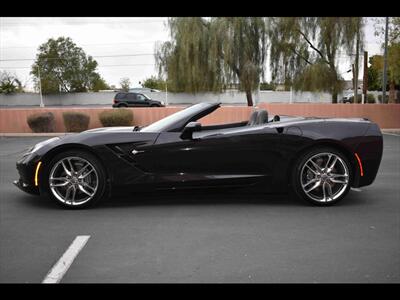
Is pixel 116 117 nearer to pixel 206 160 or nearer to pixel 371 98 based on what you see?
pixel 206 160

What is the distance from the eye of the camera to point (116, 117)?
2050cm

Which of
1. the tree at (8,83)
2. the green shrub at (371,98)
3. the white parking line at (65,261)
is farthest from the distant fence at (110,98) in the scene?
the white parking line at (65,261)

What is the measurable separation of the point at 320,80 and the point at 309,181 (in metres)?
22.0

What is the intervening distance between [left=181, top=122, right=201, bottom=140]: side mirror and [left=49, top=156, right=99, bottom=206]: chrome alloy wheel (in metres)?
1.08

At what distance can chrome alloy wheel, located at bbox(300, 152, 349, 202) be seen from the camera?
17.0ft

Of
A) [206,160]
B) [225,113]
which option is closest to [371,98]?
[225,113]

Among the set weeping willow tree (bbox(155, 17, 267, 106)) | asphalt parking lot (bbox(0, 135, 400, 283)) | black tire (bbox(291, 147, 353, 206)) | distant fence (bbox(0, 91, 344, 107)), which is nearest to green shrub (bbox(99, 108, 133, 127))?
distant fence (bbox(0, 91, 344, 107))

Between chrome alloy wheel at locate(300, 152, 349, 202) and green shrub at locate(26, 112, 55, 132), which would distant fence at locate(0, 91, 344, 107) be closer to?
green shrub at locate(26, 112, 55, 132)

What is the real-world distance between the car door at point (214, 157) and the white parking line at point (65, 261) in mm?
1377

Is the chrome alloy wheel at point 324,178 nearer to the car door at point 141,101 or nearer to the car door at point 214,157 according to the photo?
the car door at point 214,157

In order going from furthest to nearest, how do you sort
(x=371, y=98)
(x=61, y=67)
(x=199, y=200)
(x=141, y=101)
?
(x=371, y=98) → (x=141, y=101) → (x=61, y=67) → (x=199, y=200)

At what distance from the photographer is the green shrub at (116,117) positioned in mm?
20516

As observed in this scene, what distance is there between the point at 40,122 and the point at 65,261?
17.4 m
